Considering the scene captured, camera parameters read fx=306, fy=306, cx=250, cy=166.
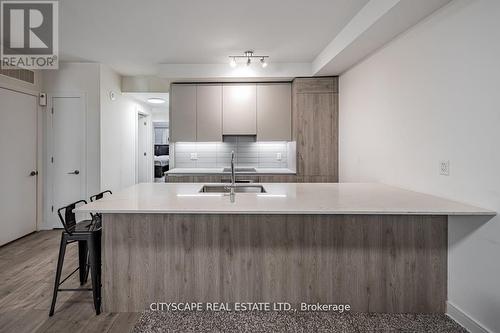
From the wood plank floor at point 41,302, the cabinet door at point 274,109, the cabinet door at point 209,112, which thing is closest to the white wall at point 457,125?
the cabinet door at point 274,109

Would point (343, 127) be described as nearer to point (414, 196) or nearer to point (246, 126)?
point (246, 126)

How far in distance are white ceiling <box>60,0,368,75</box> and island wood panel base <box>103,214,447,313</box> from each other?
186 centimetres

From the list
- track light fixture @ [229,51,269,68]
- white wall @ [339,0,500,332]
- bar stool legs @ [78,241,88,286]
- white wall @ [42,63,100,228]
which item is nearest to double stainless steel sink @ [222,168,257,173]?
track light fixture @ [229,51,269,68]

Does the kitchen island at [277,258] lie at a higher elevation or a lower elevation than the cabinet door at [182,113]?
lower

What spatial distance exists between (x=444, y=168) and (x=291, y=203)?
119 centimetres

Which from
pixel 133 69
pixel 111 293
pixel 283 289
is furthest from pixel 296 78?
pixel 111 293

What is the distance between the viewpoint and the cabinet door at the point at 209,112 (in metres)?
4.84

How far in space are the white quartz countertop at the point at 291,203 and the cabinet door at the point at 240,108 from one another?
2249 mm

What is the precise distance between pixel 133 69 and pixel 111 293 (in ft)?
11.9

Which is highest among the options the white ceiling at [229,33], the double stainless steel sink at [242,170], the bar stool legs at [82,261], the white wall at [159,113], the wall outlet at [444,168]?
the white ceiling at [229,33]

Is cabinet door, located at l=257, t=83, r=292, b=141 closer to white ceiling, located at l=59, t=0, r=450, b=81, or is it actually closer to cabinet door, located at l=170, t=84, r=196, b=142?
white ceiling, located at l=59, t=0, r=450, b=81

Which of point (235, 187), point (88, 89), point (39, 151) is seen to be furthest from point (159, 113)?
point (235, 187)

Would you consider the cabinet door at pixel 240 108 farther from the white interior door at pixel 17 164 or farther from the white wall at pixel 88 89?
the white interior door at pixel 17 164

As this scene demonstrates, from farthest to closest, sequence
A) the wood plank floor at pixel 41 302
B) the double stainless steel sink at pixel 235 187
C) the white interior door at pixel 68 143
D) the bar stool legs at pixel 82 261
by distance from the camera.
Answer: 1. the white interior door at pixel 68 143
2. the double stainless steel sink at pixel 235 187
3. the bar stool legs at pixel 82 261
4. the wood plank floor at pixel 41 302
